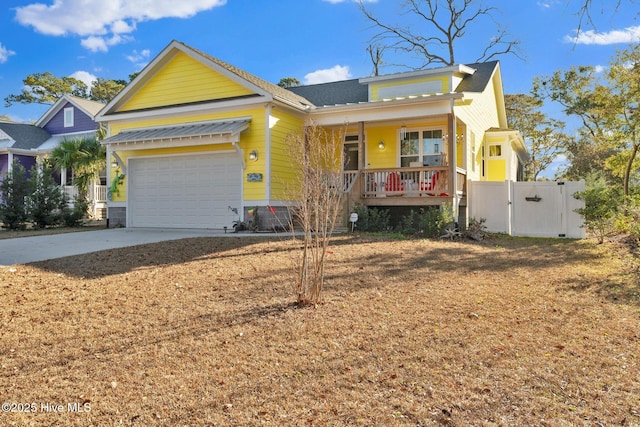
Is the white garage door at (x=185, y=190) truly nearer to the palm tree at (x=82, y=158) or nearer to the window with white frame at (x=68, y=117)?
the palm tree at (x=82, y=158)

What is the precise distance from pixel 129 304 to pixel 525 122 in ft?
97.3

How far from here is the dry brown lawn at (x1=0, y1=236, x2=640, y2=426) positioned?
279 centimetres

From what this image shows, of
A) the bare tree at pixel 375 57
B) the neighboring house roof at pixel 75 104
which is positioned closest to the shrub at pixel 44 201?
the neighboring house roof at pixel 75 104

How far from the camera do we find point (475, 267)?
725 cm

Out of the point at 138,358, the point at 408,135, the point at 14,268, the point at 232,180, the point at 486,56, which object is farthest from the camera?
the point at 486,56

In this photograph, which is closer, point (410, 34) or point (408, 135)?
point (408, 135)

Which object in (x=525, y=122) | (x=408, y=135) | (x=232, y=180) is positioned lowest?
(x=232, y=180)

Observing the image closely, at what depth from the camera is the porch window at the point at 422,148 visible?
555 inches

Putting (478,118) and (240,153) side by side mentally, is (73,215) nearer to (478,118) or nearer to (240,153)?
(240,153)

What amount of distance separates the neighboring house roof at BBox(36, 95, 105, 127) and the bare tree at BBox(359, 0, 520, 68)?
1603 centimetres

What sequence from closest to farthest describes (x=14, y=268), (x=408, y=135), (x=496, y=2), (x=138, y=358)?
(x=138, y=358), (x=14, y=268), (x=408, y=135), (x=496, y=2)

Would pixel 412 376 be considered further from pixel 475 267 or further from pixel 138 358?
pixel 475 267

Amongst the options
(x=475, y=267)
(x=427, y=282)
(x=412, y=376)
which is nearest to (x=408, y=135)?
(x=475, y=267)

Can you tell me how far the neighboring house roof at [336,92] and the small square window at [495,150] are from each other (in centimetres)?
570
